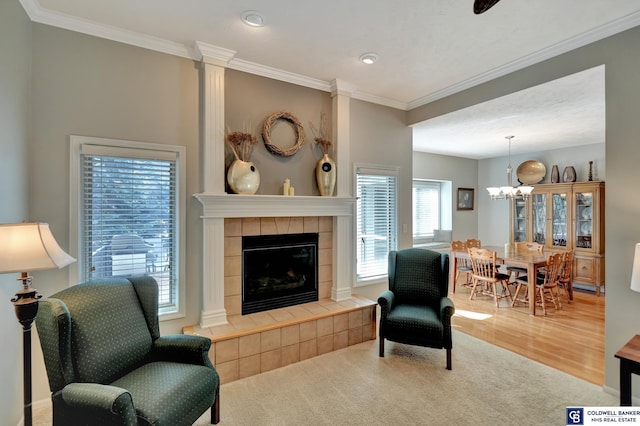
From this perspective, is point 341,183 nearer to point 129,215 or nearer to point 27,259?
point 129,215

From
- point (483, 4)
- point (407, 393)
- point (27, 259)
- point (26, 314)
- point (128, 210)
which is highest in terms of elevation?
point (483, 4)

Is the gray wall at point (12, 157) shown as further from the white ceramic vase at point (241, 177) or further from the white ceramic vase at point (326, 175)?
A: the white ceramic vase at point (326, 175)

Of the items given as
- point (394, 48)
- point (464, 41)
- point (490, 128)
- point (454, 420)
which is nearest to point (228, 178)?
point (394, 48)

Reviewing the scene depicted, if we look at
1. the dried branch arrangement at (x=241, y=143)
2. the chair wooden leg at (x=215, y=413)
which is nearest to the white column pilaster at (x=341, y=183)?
the dried branch arrangement at (x=241, y=143)

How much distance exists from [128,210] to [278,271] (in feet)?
5.12

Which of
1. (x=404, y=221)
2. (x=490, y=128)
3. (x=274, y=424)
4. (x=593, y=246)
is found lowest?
(x=274, y=424)

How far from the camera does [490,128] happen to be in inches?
176

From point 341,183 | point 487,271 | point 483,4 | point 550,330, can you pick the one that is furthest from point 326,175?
point 550,330

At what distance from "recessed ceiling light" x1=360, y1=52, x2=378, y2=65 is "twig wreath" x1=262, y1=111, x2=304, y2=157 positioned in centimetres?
92

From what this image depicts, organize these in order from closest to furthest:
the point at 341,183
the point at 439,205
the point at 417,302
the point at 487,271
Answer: the point at 417,302 → the point at 341,183 → the point at 487,271 → the point at 439,205

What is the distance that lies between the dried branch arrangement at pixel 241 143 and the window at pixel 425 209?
4480 mm

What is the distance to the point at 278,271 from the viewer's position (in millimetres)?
3334

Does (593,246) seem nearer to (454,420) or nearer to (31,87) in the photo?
(454,420)

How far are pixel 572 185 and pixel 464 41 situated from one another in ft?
14.9
